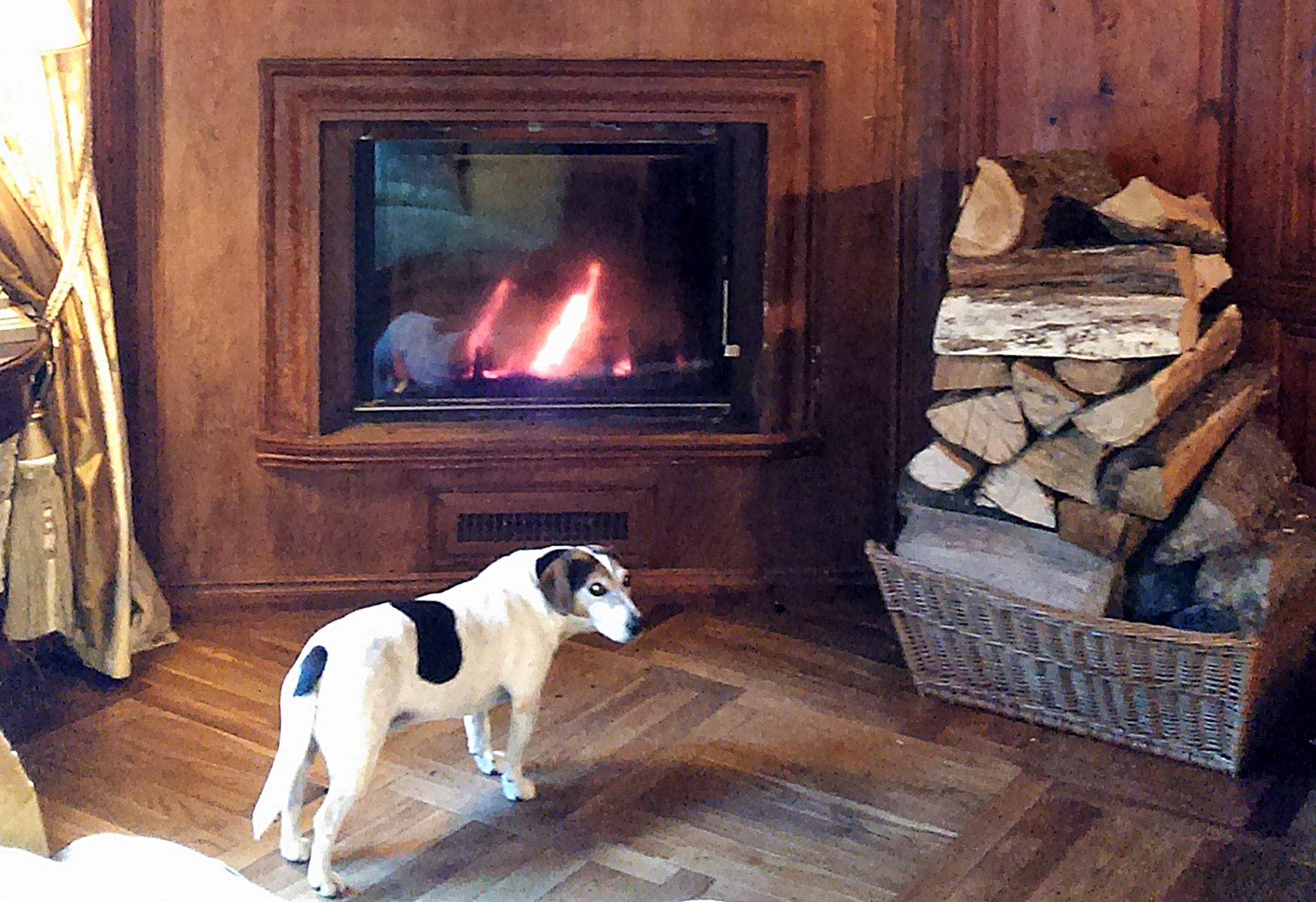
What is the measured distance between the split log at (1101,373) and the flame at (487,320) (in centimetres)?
128

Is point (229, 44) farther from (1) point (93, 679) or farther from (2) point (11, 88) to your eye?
(1) point (93, 679)

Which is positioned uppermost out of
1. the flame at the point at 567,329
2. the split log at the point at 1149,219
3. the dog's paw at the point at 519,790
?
the split log at the point at 1149,219

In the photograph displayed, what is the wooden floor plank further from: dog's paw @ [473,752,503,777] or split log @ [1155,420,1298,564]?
split log @ [1155,420,1298,564]

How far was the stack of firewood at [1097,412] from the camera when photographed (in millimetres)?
2293

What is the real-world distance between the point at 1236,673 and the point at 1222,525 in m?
0.25

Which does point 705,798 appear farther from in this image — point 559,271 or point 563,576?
point 559,271

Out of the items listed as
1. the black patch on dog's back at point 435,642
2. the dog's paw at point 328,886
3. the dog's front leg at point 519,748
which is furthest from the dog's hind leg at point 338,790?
the dog's front leg at point 519,748

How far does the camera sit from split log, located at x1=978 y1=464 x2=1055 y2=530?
240 cm

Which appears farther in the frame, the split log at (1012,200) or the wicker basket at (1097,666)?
the split log at (1012,200)

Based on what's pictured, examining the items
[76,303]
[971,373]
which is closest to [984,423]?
[971,373]

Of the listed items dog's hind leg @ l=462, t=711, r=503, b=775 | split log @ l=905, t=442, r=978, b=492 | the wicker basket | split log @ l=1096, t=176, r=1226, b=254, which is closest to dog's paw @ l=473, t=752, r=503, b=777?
dog's hind leg @ l=462, t=711, r=503, b=775

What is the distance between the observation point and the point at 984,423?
2432mm

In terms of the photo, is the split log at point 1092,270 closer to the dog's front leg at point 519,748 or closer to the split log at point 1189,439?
the split log at point 1189,439

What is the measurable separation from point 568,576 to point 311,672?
0.41 meters
